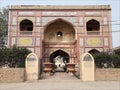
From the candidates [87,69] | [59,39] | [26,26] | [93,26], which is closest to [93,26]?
[93,26]

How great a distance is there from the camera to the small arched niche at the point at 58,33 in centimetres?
3061

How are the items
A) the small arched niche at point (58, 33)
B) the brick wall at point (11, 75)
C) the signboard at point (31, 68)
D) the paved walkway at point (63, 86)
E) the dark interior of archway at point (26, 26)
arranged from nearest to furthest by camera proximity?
the paved walkway at point (63, 86) < the brick wall at point (11, 75) < the signboard at point (31, 68) < the dark interior of archway at point (26, 26) < the small arched niche at point (58, 33)

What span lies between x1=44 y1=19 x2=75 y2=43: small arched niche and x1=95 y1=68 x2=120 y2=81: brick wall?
12.5 m

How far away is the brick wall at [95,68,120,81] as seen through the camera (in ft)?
60.5

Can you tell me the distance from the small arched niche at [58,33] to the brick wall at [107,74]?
1255 cm

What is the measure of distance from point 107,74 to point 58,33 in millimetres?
13913

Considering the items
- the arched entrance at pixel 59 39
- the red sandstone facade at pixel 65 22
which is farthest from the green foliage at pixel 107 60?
the arched entrance at pixel 59 39

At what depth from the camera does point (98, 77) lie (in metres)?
18.4

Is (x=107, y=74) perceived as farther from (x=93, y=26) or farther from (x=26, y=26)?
(x=26, y=26)

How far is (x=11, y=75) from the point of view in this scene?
→ 1781 cm

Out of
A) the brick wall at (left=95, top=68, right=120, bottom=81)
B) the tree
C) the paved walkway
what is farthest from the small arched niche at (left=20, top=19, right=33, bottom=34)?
the paved walkway

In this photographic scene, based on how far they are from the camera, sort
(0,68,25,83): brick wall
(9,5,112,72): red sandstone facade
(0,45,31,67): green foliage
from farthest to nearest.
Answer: (9,5,112,72): red sandstone facade, (0,45,31,67): green foliage, (0,68,25,83): brick wall

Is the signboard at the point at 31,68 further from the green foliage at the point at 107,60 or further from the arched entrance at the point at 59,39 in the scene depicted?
the arched entrance at the point at 59,39

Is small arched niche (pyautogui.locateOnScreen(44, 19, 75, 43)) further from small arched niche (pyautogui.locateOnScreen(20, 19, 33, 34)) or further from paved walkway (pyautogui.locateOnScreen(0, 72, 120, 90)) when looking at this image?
paved walkway (pyautogui.locateOnScreen(0, 72, 120, 90))
